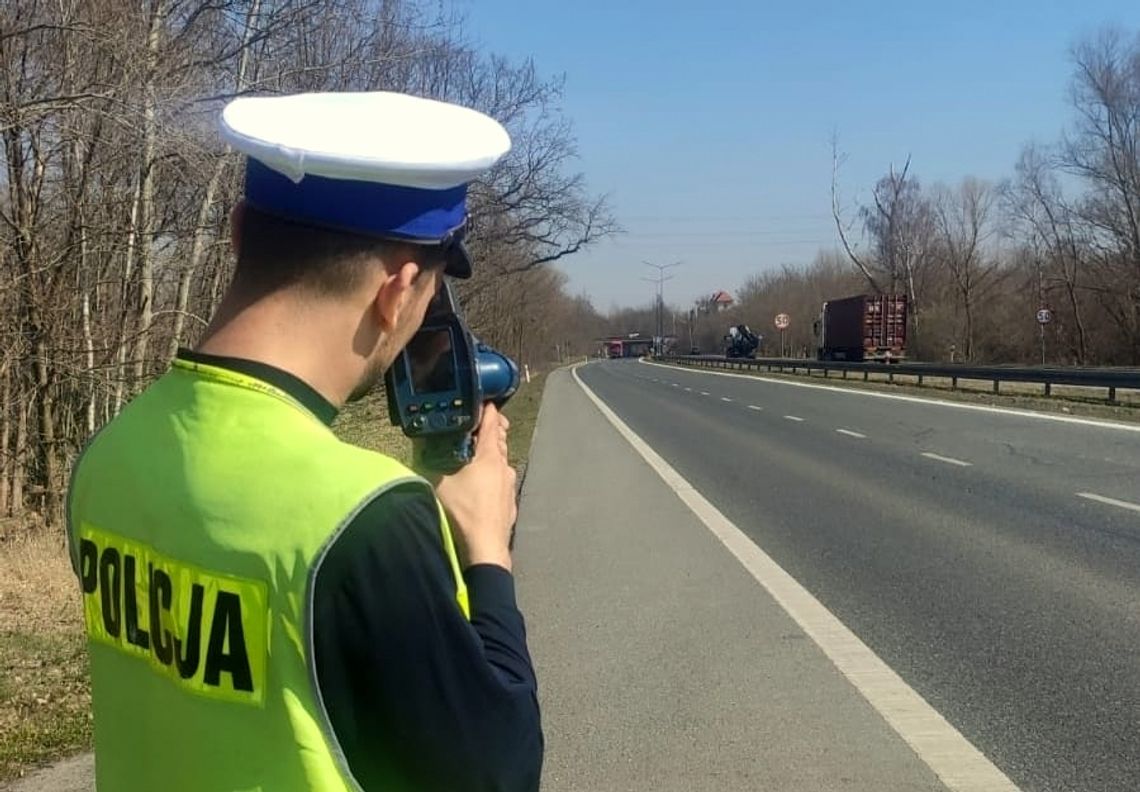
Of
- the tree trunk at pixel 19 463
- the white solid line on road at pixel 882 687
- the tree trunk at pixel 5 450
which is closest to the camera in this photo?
the white solid line on road at pixel 882 687

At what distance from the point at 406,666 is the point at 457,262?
0.59m

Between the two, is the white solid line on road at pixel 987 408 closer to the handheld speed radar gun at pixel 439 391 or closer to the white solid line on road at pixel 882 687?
the white solid line on road at pixel 882 687

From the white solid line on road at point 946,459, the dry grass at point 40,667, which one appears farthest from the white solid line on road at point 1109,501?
the dry grass at point 40,667

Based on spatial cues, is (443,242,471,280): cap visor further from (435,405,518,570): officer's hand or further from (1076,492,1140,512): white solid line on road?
(1076,492,1140,512): white solid line on road

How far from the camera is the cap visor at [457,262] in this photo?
5.16ft

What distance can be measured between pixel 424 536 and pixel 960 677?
17.2ft

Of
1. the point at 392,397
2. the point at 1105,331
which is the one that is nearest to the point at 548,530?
the point at 392,397

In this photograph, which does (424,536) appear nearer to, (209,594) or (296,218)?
(209,594)

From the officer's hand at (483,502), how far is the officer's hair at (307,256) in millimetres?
340

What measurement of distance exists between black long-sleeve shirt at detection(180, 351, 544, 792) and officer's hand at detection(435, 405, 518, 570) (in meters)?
0.18

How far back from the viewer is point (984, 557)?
895 centimetres

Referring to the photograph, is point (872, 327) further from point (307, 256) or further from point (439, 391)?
point (307, 256)

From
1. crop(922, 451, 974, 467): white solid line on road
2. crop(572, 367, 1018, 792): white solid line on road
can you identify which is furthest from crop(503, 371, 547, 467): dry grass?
crop(922, 451, 974, 467): white solid line on road

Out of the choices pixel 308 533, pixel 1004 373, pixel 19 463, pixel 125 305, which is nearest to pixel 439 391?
pixel 308 533
